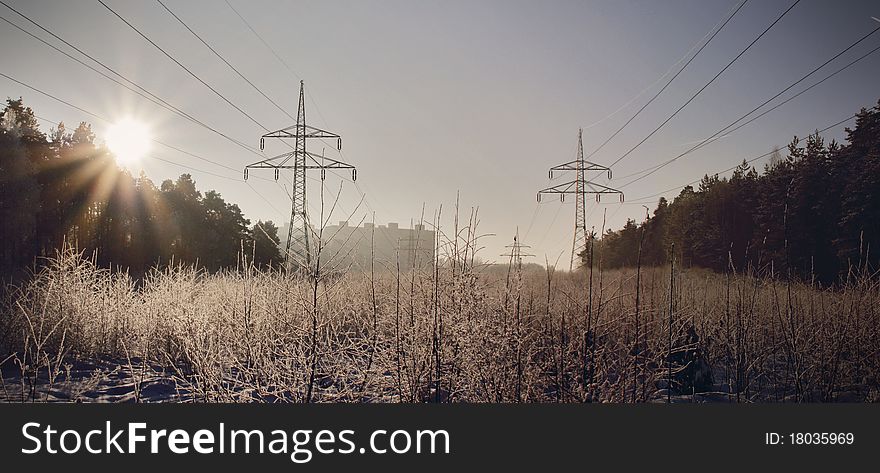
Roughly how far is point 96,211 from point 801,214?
2068cm

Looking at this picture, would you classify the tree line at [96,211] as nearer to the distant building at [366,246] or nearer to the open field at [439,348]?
the open field at [439,348]

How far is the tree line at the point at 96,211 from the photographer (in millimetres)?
12695

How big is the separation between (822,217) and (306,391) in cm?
1142

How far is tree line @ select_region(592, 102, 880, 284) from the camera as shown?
336 inches

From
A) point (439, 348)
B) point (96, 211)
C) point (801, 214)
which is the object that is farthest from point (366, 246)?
point (96, 211)

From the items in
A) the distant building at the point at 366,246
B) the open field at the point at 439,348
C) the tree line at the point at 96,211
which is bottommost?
the open field at the point at 439,348

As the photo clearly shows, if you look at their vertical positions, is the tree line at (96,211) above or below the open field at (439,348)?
above

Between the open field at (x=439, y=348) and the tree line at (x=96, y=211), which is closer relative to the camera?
the open field at (x=439, y=348)

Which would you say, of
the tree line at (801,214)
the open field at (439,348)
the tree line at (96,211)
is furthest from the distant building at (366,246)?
the tree line at (96,211)

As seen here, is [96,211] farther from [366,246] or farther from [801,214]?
[801,214]

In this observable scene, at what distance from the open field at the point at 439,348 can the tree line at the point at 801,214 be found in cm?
98

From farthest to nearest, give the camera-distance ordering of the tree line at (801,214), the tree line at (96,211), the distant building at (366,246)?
the tree line at (96,211) → the tree line at (801,214) → the distant building at (366,246)

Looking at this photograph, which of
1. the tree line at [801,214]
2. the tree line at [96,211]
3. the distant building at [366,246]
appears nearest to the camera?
the distant building at [366,246]

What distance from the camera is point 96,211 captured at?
53.2 feet
